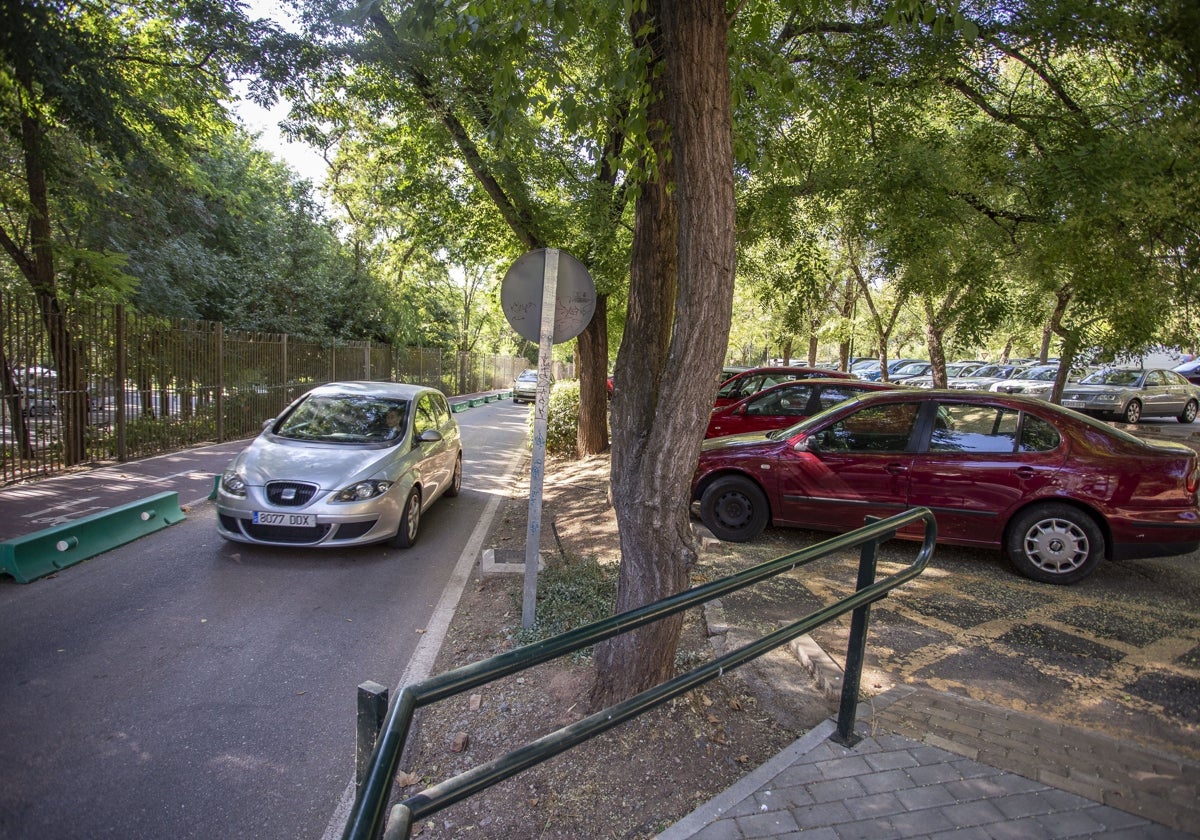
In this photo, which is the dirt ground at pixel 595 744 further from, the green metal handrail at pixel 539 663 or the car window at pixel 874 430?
the car window at pixel 874 430

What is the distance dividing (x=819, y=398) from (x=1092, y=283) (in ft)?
14.4

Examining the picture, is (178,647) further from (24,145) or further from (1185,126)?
(1185,126)

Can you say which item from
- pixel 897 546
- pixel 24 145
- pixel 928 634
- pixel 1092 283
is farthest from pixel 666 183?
pixel 1092 283

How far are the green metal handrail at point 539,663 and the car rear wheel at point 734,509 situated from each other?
149 inches

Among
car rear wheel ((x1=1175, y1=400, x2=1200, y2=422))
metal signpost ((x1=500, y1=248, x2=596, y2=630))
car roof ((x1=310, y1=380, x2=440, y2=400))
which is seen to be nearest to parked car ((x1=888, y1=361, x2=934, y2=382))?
car rear wheel ((x1=1175, y1=400, x2=1200, y2=422))

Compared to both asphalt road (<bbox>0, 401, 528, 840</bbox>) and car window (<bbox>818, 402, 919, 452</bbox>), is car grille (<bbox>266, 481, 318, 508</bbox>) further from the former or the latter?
car window (<bbox>818, 402, 919, 452</bbox>)

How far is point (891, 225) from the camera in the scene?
775 centimetres

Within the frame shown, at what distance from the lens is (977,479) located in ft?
19.7

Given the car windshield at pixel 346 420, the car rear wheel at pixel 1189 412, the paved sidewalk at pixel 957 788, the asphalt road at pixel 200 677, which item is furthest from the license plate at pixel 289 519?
the car rear wheel at pixel 1189 412

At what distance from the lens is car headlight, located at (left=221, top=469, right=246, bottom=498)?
6.12m

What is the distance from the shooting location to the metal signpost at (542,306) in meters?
4.83

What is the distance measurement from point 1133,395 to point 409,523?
2126 cm

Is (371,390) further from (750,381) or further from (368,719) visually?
(750,381)

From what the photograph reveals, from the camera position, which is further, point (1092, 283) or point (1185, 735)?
point (1092, 283)
